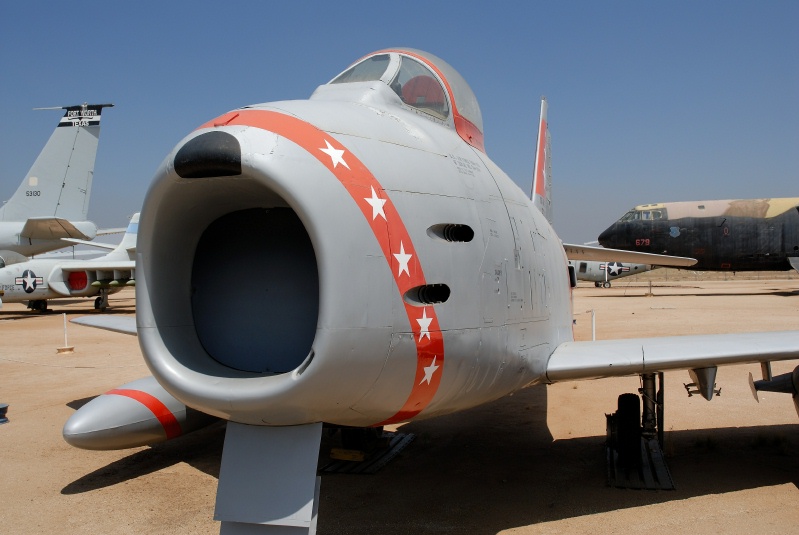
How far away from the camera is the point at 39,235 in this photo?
27.1 metres

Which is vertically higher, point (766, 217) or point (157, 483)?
point (766, 217)

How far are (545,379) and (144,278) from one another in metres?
3.51

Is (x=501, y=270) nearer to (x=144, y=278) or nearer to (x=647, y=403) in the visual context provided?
(x=144, y=278)

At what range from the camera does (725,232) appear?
29.8 meters

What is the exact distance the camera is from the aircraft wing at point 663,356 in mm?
5418

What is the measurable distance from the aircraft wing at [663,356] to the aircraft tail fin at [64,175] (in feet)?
90.5

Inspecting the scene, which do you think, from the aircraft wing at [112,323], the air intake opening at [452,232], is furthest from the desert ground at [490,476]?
Answer: the air intake opening at [452,232]

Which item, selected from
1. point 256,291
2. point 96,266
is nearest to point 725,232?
point 96,266

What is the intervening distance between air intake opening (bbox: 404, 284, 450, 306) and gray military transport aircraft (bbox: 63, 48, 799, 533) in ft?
0.04

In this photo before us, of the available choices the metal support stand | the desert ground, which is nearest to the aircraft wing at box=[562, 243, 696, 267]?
the desert ground

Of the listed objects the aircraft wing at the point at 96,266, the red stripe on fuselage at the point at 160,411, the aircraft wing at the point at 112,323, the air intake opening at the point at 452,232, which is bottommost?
the red stripe on fuselage at the point at 160,411

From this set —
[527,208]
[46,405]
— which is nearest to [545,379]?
[527,208]

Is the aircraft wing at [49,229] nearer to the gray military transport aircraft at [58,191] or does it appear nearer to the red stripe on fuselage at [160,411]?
the gray military transport aircraft at [58,191]

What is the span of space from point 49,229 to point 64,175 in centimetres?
A: 269
